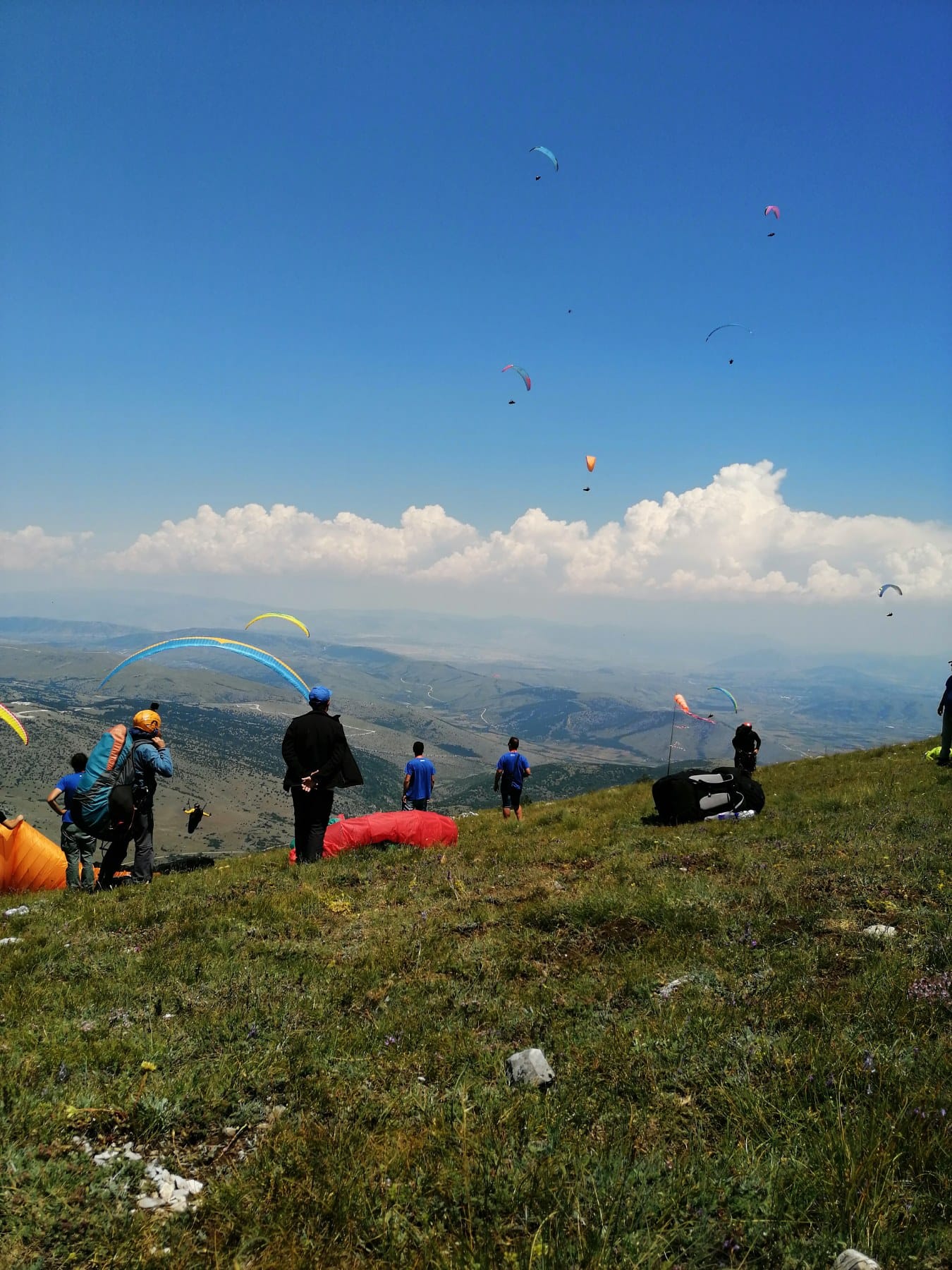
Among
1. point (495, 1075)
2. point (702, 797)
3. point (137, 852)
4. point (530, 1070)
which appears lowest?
point (137, 852)

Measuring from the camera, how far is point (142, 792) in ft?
42.2

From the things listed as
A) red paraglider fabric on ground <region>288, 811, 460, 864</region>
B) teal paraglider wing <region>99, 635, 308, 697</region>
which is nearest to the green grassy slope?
red paraglider fabric on ground <region>288, 811, 460, 864</region>

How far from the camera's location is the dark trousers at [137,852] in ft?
41.9

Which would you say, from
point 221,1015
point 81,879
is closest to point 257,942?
point 221,1015

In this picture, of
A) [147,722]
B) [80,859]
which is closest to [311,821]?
[147,722]

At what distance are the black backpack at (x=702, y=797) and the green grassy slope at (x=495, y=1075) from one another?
582 centimetres

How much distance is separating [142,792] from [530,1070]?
431 inches

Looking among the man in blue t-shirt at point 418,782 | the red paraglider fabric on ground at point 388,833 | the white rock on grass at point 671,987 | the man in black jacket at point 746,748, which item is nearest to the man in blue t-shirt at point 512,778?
the man in blue t-shirt at point 418,782

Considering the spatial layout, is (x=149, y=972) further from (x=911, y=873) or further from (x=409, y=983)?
(x=911, y=873)

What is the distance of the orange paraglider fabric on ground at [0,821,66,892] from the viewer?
13.3 meters

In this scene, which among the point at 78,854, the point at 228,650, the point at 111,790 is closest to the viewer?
the point at 111,790

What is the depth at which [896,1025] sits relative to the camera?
5.27 m

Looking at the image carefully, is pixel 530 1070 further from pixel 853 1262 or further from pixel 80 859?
pixel 80 859

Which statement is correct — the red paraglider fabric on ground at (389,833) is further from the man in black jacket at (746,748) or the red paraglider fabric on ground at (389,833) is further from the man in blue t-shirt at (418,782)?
the man in black jacket at (746,748)
